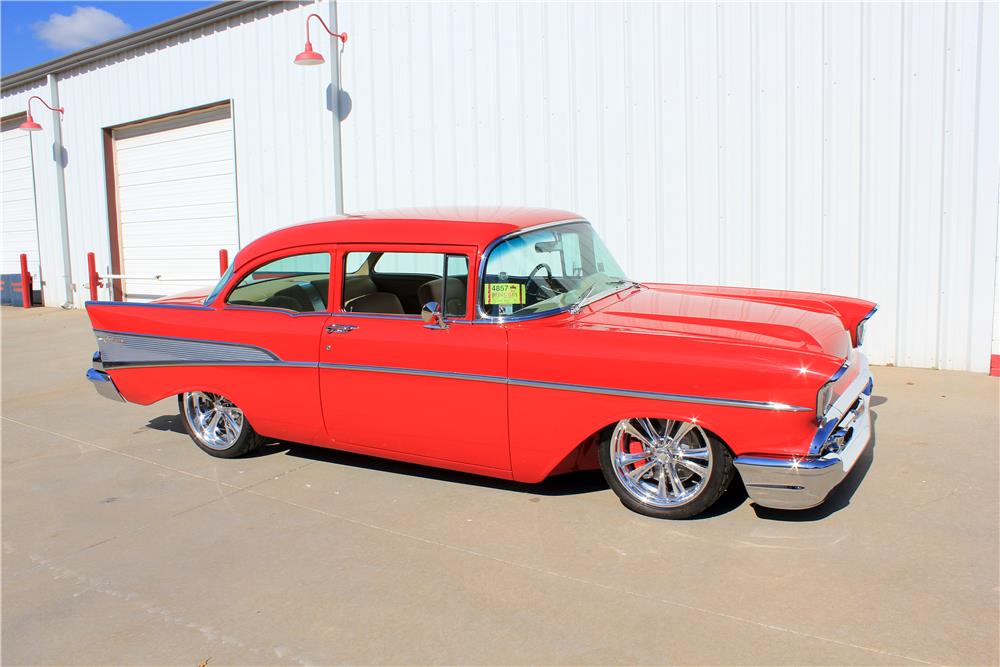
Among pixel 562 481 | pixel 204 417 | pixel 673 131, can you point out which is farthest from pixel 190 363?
pixel 673 131

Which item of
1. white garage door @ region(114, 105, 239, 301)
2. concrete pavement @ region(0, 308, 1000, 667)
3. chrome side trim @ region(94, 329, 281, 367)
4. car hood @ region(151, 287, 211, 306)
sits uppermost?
white garage door @ region(114, 105, 239, 301)

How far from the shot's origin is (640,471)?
4.04 meters

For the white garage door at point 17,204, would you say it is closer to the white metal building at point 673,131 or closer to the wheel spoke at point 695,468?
the white metal building at point 673,131

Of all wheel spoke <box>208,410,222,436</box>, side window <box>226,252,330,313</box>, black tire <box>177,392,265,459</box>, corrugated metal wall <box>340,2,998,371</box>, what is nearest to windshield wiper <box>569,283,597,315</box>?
side window <box>226,252,330,313</box>

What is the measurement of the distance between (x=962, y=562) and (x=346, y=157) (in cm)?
869

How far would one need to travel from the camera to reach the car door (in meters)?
4.21

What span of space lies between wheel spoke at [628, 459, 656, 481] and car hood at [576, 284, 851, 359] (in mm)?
640

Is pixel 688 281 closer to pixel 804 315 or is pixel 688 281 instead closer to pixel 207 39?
pixel 804 315

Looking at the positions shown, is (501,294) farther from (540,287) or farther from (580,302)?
(580,302)

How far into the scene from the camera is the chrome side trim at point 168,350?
196 inches

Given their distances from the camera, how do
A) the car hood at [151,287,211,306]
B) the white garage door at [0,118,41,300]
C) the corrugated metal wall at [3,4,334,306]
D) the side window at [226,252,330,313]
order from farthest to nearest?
the white garage door at [0,118,41,300] < the corrugated metal wall at [3,4,334,306] < the car hood at [151,287,211,306] < the side window at [226,252,330,313]

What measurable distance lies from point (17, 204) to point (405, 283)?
14.4 metres

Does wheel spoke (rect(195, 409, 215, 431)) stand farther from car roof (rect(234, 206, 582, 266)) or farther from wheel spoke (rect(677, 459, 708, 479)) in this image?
wheel spoke (rect(677, 459, 708, 479))

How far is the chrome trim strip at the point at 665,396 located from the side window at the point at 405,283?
61 cm
